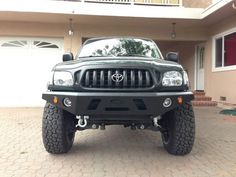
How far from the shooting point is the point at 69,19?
1194 cm

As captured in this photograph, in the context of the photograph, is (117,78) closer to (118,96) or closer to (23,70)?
(118,96)

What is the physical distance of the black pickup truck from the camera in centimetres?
420

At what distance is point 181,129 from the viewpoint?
4754 millimetres

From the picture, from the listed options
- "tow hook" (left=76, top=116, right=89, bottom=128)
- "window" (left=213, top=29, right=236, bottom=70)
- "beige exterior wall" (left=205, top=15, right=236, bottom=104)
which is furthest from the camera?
"window" (left=213, top=29, right=236, bottom=70)

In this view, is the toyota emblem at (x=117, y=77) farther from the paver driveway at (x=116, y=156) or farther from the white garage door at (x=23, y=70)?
the white garage door at (x=23, y=70)

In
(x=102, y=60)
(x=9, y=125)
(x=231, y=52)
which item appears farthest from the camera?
(x=231, y=52)

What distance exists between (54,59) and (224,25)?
627 centimetres

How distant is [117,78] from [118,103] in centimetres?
33

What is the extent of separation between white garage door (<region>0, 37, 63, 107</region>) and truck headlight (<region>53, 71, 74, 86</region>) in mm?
8061

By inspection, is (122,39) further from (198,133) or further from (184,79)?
(198,133)

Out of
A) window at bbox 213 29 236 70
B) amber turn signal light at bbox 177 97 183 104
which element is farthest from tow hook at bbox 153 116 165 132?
window at bbox 213 29 236 70

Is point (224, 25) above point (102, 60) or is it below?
above

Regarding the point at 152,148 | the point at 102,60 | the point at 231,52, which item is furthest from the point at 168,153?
the point at 231,52

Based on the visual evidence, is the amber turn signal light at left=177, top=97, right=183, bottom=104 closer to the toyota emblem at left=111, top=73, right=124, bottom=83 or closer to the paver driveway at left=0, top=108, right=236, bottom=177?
the toyota emblem at left=111, top=73, right=124, bottom=83
